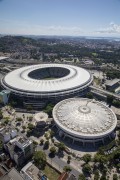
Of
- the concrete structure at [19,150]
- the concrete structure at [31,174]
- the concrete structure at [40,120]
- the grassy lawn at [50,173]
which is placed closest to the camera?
the concrete structure at [31,174]

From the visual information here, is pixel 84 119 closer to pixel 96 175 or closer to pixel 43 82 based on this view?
pixel 96 175

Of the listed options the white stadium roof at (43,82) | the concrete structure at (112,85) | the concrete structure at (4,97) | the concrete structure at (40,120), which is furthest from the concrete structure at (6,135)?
the concrete structure at (112,85)

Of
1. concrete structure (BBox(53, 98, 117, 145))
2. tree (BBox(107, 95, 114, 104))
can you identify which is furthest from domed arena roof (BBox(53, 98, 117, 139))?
tree (BBox(107, 95, 114, 104))

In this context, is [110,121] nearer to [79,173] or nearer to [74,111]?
[74,111]

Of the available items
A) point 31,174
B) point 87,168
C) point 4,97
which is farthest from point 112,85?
point 31,174

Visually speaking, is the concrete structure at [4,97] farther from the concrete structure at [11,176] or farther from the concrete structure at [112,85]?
the concrete structure at [112,85]

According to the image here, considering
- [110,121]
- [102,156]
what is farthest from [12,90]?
[102,156]

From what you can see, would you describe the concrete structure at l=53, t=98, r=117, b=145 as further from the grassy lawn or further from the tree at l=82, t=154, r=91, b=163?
the grassy lawn
